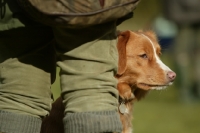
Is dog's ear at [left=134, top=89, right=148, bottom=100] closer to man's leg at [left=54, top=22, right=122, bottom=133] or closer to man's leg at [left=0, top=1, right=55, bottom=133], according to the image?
man's leg at [left=0, top=1, right=55, bottom=133]

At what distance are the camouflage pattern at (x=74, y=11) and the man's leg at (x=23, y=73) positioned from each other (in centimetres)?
25

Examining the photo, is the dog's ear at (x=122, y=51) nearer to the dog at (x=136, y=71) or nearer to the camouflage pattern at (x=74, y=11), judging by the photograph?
the dog at (x=136, y=71)

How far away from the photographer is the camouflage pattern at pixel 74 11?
2.96m

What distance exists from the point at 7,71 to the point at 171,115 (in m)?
6.10

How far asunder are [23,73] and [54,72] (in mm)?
218

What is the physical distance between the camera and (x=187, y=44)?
514 inches

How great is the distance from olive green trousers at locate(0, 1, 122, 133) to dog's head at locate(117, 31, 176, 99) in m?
1.02

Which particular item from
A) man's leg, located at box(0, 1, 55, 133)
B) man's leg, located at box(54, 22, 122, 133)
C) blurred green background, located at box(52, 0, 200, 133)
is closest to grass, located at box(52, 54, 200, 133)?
blurred green background, located at box(52, 0, 200, 133)

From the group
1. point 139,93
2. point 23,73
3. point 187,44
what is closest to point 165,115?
point 187,44

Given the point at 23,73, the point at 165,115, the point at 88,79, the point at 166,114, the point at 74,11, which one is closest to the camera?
the point at 74,11

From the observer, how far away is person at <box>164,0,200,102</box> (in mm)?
11336

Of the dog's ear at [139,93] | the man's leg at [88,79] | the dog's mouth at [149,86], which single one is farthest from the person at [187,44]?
the man's leg at [88,79]

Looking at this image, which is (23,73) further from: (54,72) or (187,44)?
(187,44)

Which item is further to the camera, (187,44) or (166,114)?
(187,44)
